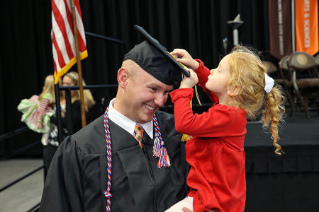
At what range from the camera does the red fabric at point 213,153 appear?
→ 1.46 m

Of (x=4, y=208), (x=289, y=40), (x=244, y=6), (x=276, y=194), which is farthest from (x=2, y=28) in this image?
(x=276, y=194)

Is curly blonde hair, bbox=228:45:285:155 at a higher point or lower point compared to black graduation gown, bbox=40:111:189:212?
higher

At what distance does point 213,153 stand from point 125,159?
453 mm

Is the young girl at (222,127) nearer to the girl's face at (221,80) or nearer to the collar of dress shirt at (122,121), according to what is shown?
the girl's face at (221,80)

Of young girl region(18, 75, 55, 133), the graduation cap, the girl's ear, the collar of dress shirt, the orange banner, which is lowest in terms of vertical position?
young girl region(18, 75, 55, 133)

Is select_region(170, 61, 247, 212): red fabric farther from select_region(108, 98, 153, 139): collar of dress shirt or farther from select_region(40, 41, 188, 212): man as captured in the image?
select_region(108, 98, 153, 139): collar of dress shirt

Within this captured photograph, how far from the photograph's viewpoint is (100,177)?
136 centimetres

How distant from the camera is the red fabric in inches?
57.6

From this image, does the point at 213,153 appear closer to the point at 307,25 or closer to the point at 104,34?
the point at 104,34

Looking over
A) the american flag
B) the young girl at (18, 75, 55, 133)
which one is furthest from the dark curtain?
the american flag

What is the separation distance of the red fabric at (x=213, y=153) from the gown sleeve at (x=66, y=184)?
497mm

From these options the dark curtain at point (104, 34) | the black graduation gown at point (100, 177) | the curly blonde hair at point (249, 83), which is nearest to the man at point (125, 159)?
the black graduation gown at point (100, 177)

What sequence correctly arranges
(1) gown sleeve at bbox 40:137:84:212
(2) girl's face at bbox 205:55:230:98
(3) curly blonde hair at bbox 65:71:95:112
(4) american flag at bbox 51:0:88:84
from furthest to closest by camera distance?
(3) curly blonde hair at bbox 65:71:95:112 < (4) american flag at bbox 51:0:88:84 < (2) girl's face at bbox 205:55:230:98 < (1) gown sleeve at bbox 40:137:84:212

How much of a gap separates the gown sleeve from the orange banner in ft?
20.7
